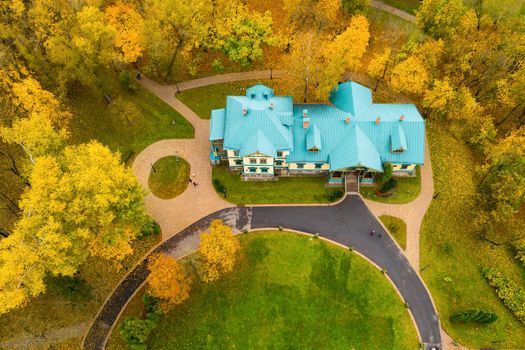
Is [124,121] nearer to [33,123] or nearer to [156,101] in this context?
[156,101]

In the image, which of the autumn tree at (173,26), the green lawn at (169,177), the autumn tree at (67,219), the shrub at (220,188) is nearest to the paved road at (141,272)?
the shrub at (220,188)

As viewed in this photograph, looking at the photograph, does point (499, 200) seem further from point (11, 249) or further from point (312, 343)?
point (11, 249)

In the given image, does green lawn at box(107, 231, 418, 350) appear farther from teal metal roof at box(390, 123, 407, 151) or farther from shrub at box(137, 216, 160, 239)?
teal metal roof at box(390, 123, 407, 151)

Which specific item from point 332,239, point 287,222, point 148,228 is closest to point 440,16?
point 332,239

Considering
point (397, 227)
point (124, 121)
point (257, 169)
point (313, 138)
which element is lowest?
point (397, 227)

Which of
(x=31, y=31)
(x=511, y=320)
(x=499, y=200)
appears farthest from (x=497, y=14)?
(x=31, y=31)

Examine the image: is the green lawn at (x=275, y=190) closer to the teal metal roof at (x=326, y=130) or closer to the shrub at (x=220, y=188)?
the shrub at (x=220, y=188)
